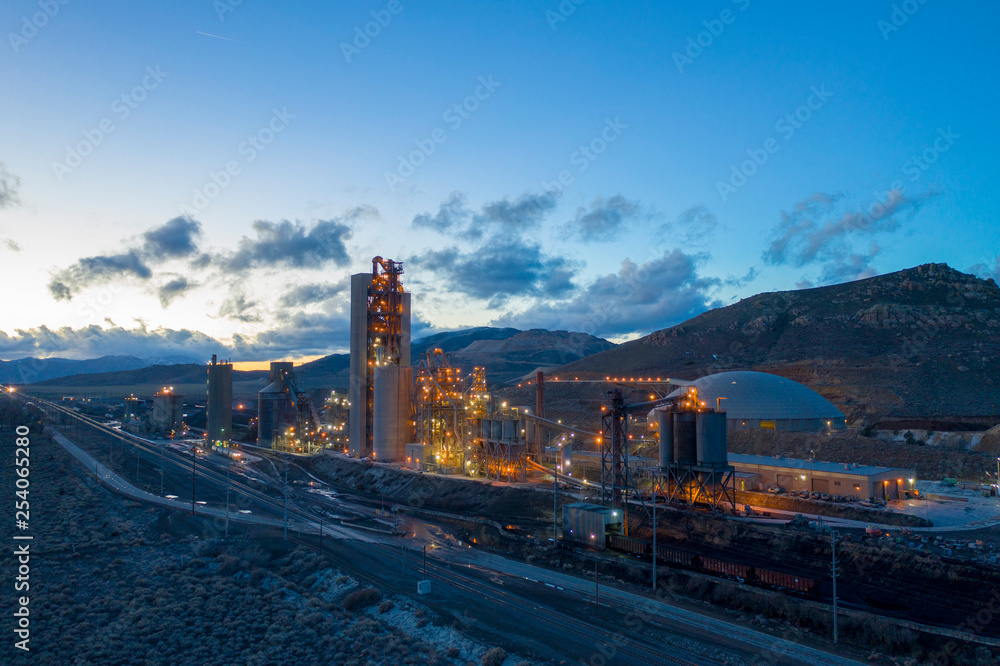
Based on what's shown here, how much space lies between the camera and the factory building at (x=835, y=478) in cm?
5572

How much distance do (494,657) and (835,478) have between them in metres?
45.0

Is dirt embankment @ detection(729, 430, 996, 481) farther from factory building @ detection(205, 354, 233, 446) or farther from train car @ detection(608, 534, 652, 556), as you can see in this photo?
factory building @ detection(205, 354, 233, 446)

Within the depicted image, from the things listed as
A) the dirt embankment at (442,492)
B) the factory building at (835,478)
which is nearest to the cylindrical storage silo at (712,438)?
the factory building at (835,478)

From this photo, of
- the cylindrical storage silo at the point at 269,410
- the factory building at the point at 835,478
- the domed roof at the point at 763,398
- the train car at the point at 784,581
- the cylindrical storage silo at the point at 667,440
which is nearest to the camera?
the train car at the point at 784,581

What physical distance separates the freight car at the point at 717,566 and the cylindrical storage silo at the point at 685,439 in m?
15.2

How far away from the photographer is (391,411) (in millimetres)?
79438

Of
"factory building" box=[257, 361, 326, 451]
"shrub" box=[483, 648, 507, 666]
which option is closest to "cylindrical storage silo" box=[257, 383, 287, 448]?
"factory building" box=[257, 361, 326, 451]

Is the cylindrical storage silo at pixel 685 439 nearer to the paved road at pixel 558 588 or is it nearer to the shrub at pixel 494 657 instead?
the paved road at pixel 558 588

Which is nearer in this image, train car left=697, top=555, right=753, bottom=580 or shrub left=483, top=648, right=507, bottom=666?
shrub left=483, top=648, right=507, bottom=666

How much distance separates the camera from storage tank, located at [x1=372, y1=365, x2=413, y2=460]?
260 ft

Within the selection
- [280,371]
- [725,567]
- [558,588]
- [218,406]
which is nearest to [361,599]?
[558,588]

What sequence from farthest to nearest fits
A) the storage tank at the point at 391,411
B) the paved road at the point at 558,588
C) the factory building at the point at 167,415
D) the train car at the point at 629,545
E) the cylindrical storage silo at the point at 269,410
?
the factory building at the point at 167,415, the cylindrical storage silo at the point at 269,410, the storage tank at the point at 391,411, the train car at the point at 629,545, the paved road at the point at 558,588

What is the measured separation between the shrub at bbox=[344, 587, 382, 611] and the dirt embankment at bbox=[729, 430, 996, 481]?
64.4m

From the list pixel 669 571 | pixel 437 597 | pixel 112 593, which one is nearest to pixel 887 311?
pixel 669 571
